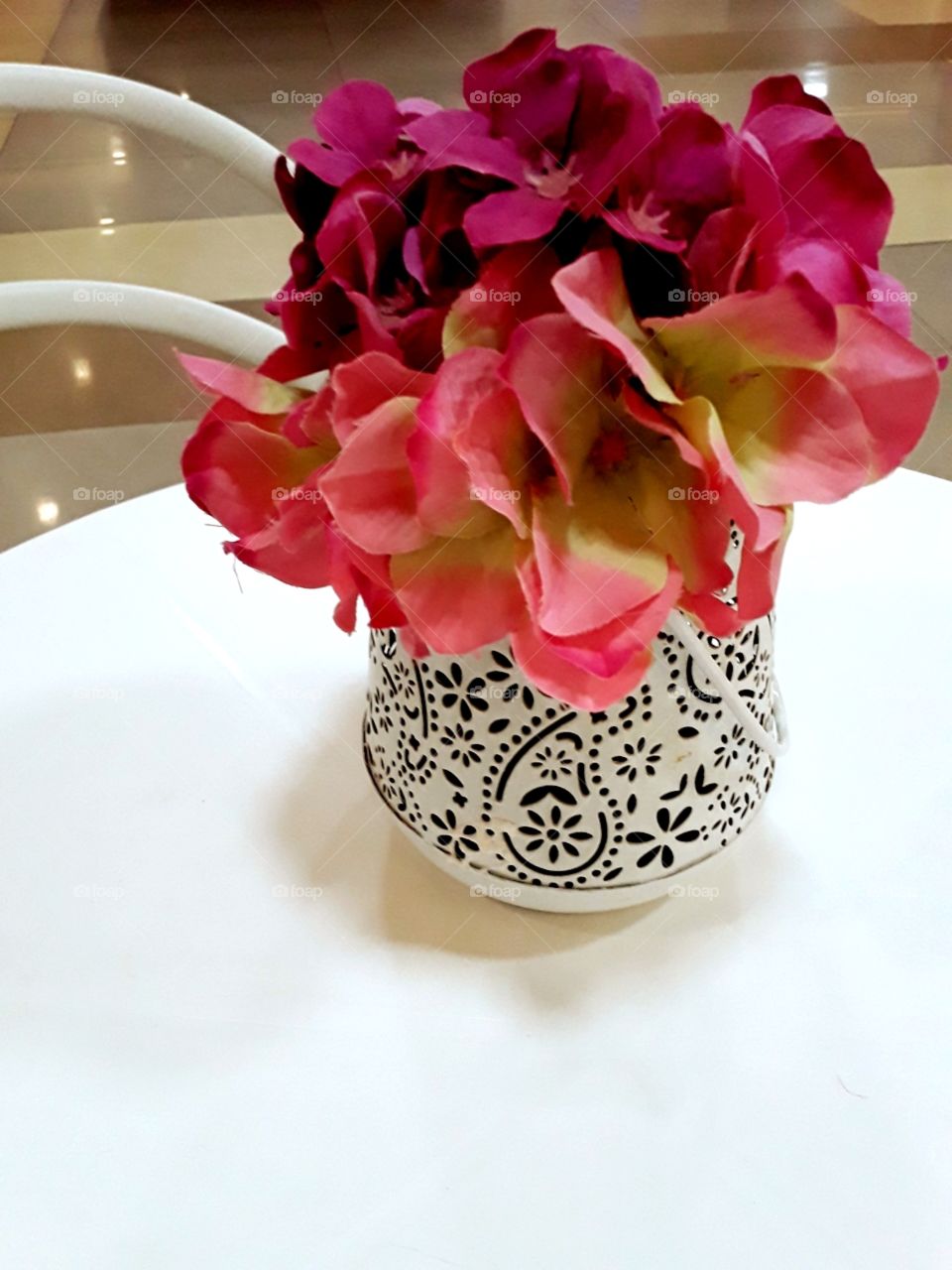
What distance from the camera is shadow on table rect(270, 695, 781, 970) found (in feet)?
1.71

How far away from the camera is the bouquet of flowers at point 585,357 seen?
368 millimetres

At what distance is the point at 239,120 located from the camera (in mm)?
3193

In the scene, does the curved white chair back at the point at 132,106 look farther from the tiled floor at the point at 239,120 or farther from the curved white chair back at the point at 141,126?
the tiled floor at the point at 239,120

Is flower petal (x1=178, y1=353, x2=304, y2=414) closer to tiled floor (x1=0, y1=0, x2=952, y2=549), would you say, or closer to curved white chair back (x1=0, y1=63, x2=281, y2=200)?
curved white chair back (x1=0, y1=63, x2=281, y2=200)

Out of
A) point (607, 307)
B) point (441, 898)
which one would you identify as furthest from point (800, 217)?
point (441, 898)

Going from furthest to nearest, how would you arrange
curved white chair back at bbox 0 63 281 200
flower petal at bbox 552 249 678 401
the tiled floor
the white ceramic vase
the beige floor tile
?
the tiled floor → the beige floor tile → curved white chair back at bbox 0 63 281 200 → the white ceramic vase → flower petal at bbox 552 249 678 401

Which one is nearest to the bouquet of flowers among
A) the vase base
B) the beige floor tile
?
the vase base

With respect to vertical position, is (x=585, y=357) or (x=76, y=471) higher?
(x=585, y=357)

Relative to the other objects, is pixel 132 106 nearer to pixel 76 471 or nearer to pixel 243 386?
pixel 243 386

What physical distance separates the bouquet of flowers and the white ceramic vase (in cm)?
6

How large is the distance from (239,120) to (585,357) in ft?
10.4

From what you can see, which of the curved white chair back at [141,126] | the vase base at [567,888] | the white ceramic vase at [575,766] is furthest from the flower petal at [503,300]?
the curved white chair back at [141,126]

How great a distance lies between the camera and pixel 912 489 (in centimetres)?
76

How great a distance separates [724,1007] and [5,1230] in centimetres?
28
